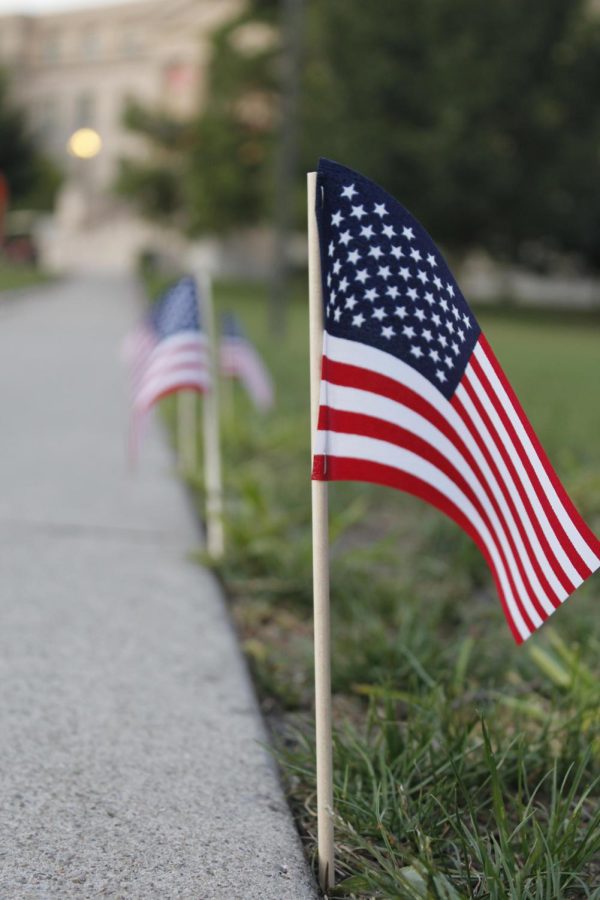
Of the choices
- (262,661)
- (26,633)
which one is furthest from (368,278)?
(26,633)

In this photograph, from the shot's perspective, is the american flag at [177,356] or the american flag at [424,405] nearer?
the american flag at [424,405]

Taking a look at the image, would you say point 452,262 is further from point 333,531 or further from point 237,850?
point 237,850

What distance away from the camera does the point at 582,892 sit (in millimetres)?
2572

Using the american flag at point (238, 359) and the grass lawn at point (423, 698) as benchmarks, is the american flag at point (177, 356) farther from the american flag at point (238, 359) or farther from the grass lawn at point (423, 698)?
the american flag at point (238, 359)

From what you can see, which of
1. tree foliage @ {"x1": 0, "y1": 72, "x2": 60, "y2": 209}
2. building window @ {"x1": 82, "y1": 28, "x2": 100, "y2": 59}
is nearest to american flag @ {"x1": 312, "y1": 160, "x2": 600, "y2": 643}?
tree foliage @ {"x1": 0, "y1": 72, "x2": 60, "y2": 209}

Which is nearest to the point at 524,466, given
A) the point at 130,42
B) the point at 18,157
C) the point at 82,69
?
the point at 18,157

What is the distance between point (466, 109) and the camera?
33.3m

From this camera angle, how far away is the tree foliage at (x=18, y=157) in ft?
216

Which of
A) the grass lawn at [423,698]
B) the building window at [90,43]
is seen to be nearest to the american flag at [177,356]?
the grass lawn at [423,698]

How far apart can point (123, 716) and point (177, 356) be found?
2690 mm

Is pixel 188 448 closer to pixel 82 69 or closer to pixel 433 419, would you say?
pixel 433 419

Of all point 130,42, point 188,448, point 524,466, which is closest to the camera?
point 524,466

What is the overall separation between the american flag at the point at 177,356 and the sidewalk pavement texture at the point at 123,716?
71 cm

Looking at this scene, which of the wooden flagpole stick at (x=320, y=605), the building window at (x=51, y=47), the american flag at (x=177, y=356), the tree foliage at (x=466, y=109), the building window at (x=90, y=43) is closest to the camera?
the wooden flagpole stick at (x=320, y=605)
